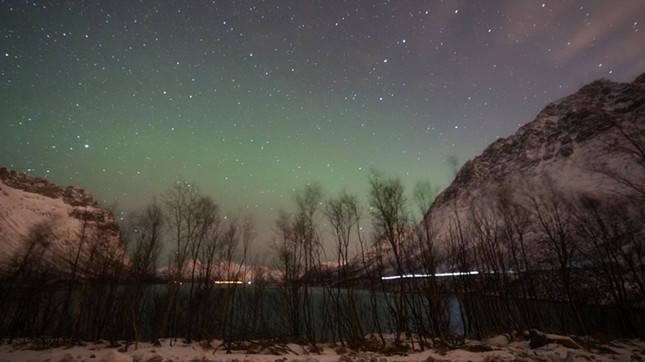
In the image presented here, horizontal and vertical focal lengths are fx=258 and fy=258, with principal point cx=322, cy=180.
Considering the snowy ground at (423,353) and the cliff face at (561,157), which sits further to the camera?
the cliff face at (561,157)

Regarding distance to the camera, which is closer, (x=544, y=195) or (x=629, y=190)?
(x=629, y=190)

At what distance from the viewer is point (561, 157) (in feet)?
328

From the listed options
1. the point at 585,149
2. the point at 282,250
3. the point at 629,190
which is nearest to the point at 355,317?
the point at 282,250

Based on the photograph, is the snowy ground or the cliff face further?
the cliff face

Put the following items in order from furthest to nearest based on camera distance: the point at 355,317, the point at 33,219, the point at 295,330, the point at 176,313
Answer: the point at 33,219 → the point at 176,313 → the point at 295,330 → the point at 355,317

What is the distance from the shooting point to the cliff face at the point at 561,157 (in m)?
72.4

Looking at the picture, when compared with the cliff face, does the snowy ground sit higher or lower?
lower

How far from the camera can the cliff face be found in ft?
237

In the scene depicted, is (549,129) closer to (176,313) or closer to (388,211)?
(388,211)

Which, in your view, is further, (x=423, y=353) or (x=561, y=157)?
(x=561, y=157)

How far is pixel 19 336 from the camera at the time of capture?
2097cm

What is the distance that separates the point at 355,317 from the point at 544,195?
95654 mm

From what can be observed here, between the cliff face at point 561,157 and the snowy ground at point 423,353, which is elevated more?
the cliff face at point 561,157

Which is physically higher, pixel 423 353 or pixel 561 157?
pixel 561 157
